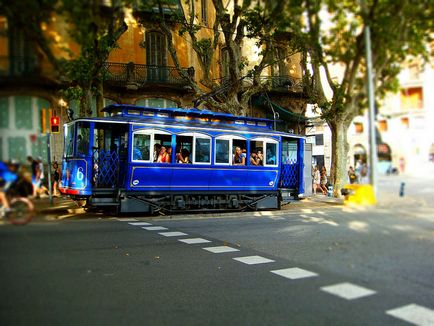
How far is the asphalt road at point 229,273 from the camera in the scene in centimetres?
125

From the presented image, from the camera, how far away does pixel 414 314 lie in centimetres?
356

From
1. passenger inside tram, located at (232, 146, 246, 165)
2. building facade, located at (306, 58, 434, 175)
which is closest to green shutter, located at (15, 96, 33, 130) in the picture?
building facade, located at (306, 58, 434, 175)

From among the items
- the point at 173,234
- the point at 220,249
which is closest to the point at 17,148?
the point at 220,249

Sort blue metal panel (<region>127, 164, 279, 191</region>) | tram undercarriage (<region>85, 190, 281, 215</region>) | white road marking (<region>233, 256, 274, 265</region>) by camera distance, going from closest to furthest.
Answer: white road marking (<region>233, 256, 274, 265</region>), blue metal panel (<region>127, 164, 279, 191</region>), tram undercarriage (<region>85, 190, 281, 215</region>)

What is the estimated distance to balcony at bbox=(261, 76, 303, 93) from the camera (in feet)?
6.22

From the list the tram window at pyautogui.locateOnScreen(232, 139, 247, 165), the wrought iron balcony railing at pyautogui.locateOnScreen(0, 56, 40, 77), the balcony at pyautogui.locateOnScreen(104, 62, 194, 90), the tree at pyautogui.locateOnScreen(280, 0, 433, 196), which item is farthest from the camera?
the tram window at pyautogui.locateOnScreen(232, 139, 247, 165)

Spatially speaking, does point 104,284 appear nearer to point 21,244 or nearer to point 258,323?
point 258,323

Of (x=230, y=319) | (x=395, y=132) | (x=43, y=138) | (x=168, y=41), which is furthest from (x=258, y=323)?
(x=43, y=138)

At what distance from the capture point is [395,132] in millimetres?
1229

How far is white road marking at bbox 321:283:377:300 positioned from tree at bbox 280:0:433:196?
692mm

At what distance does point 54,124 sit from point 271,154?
10.2 meters

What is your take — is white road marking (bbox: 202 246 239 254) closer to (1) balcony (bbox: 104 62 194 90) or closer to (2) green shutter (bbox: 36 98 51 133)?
(1) balcony (bbox: 104 62 194 90)

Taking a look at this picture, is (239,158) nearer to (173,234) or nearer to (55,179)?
(173,234)

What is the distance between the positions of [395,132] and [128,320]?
2.94 m
